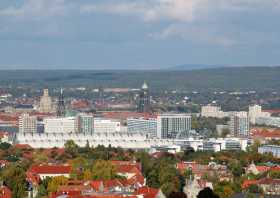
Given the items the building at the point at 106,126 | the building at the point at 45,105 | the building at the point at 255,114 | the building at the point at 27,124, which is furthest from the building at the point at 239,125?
the building at the point at 45,105

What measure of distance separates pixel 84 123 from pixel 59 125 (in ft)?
9.43

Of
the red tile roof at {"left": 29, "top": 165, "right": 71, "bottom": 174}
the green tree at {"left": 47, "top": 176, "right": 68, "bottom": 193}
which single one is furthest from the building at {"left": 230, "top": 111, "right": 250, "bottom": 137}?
the green tree at {"left": 47, "top": 176, "right": 68, "bottom": 193}

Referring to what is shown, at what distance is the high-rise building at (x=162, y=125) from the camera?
11931cm

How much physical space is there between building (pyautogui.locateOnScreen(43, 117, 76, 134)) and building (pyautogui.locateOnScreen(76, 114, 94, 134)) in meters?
0.54

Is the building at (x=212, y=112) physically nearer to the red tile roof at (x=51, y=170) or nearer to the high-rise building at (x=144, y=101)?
the high-rise building at (x=144, y=101)

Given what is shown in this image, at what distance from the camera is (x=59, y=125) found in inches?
4697

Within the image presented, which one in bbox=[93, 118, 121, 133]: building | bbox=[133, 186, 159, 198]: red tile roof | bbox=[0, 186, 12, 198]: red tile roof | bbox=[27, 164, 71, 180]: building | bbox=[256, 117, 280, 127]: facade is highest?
bbox=[133, 186, 159, 198]: red tile roof

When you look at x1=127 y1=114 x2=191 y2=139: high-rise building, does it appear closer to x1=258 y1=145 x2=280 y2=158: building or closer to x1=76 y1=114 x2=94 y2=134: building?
x1=76 y1=114 x2=94 y2=134: building

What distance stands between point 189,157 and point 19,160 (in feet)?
40.6

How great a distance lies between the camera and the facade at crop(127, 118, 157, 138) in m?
121

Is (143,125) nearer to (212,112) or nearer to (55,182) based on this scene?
(212,112)

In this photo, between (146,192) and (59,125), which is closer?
(146,192)

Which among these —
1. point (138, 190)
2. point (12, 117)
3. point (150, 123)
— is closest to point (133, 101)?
point (12, 117)

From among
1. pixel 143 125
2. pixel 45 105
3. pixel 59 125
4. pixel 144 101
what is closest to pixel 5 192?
pixel 59 125
